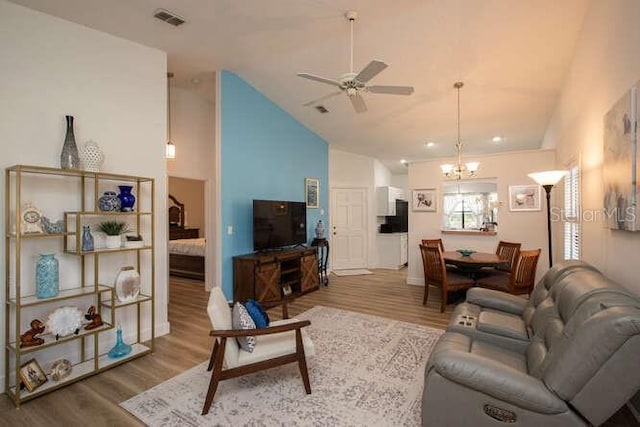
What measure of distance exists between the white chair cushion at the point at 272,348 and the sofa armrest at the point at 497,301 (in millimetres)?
1728

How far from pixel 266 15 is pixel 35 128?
236 cm

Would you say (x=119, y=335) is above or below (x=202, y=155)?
below

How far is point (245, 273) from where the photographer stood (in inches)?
173

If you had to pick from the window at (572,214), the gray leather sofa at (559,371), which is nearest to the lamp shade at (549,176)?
the window at (572,214)

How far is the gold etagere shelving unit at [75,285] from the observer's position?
91.1 inches

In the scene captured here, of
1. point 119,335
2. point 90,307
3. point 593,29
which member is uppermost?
point 593,29

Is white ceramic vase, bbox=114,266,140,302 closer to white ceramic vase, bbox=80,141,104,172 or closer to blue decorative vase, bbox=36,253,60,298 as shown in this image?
blue decorative vase, bbox=36,253,60,298

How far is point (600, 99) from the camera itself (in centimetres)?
267

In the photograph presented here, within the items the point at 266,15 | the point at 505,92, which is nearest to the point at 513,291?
the point at 505,92

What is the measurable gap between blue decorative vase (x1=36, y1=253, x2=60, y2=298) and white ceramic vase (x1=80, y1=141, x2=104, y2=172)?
0.80 metres

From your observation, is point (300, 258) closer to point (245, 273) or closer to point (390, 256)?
point (245, 273)

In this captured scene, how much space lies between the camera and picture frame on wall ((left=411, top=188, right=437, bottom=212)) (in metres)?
5.74

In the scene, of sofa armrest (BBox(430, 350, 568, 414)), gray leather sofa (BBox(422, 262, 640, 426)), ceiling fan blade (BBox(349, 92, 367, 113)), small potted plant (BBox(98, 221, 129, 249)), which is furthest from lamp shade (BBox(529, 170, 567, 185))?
small potted plant (BBox(98, 221, 129, 249))

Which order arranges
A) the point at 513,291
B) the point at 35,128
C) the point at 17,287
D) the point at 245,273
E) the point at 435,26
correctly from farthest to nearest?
1. the point at 245,273
2. the point at 513,291
3. the point at 435,26
4. the point at 35,128
5. the point at 17,287
